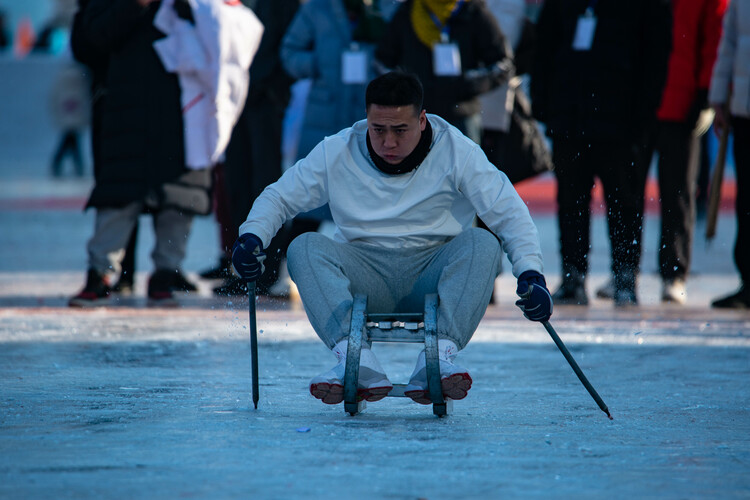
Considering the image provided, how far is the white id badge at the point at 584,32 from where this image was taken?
7301mm

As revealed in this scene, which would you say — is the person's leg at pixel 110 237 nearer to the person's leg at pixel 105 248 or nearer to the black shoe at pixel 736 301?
the person's leg at pixel 105 248

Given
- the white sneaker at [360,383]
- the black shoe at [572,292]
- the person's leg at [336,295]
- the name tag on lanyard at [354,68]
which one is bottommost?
the black shoe at [572,292]

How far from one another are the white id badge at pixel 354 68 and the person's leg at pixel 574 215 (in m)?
1.26

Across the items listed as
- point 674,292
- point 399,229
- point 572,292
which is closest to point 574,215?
point 572,292

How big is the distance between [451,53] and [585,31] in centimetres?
81

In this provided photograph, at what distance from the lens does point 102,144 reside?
725 cm

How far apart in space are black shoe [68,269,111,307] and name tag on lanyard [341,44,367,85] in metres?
1.90

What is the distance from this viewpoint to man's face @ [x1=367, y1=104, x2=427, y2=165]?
414cm

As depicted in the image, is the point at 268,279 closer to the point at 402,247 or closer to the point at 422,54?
the point at 422,54

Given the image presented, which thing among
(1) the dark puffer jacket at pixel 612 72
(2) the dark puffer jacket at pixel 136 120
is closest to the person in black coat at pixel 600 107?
(1) the dark puffer jacket at pixel 612 72

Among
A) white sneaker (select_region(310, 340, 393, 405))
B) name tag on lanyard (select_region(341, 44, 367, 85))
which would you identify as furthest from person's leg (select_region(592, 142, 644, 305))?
white sneaker (select_region(310, 340, 393, 405))

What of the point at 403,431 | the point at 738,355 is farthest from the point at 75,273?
the point at 403,431

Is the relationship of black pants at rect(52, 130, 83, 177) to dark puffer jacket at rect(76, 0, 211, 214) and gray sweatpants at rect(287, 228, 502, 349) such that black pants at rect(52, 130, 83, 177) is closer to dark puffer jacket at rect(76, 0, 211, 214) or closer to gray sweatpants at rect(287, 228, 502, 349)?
dark puffer jacket at rect(76, 0, 211, 214)

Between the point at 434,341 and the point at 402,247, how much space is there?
0.51 meters
